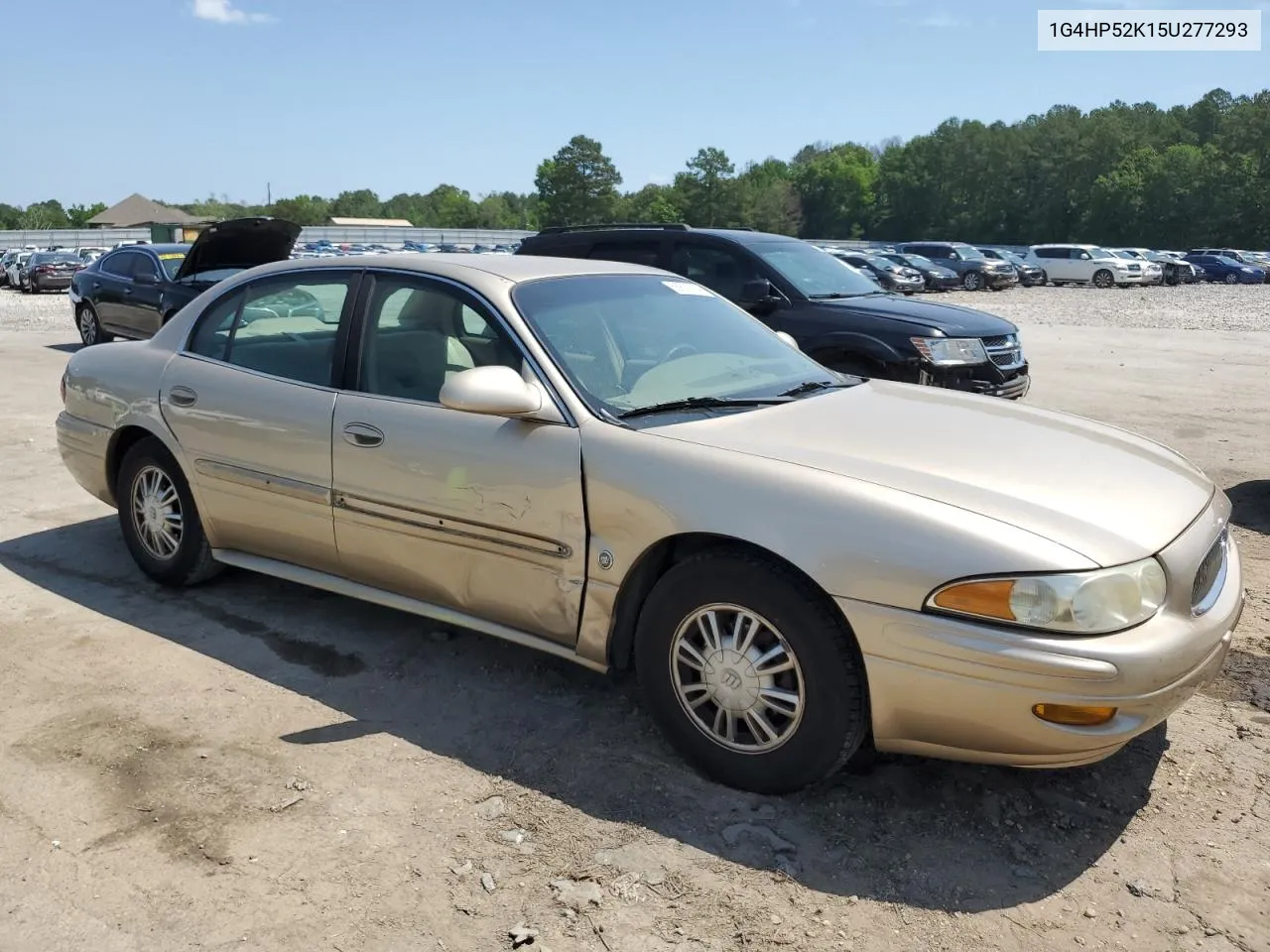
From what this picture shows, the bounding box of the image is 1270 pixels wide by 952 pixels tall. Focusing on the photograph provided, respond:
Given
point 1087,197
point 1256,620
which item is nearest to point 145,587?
point 1256,620

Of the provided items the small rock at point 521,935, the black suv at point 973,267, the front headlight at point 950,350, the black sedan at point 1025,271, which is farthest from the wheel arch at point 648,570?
the black sedan at point 1025,271

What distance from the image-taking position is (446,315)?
13.1 ft

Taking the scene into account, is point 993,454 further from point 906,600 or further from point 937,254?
point 937,254

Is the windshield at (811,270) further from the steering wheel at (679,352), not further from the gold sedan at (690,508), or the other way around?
the steering wheel at (679,352)

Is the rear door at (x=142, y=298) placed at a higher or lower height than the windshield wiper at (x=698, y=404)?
higher

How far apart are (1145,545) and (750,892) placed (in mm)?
1442

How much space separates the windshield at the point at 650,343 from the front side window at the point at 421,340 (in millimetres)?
196

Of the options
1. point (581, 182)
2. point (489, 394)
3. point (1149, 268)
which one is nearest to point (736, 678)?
point (489, 394)

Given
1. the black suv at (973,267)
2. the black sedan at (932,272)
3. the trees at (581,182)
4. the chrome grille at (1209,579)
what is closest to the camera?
the chrome grille at (1209,579)

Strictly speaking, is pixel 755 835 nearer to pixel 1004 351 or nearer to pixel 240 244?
pixel 1004 351

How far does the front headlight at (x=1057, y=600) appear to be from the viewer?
2707mm

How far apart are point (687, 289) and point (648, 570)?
167cm

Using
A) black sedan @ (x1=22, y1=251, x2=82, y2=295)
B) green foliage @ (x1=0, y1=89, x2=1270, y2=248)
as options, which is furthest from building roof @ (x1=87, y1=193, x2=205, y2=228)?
black sedan @ (x1=22, y1=251, x2=82, y2=295)

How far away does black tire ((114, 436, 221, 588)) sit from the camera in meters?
4.80
